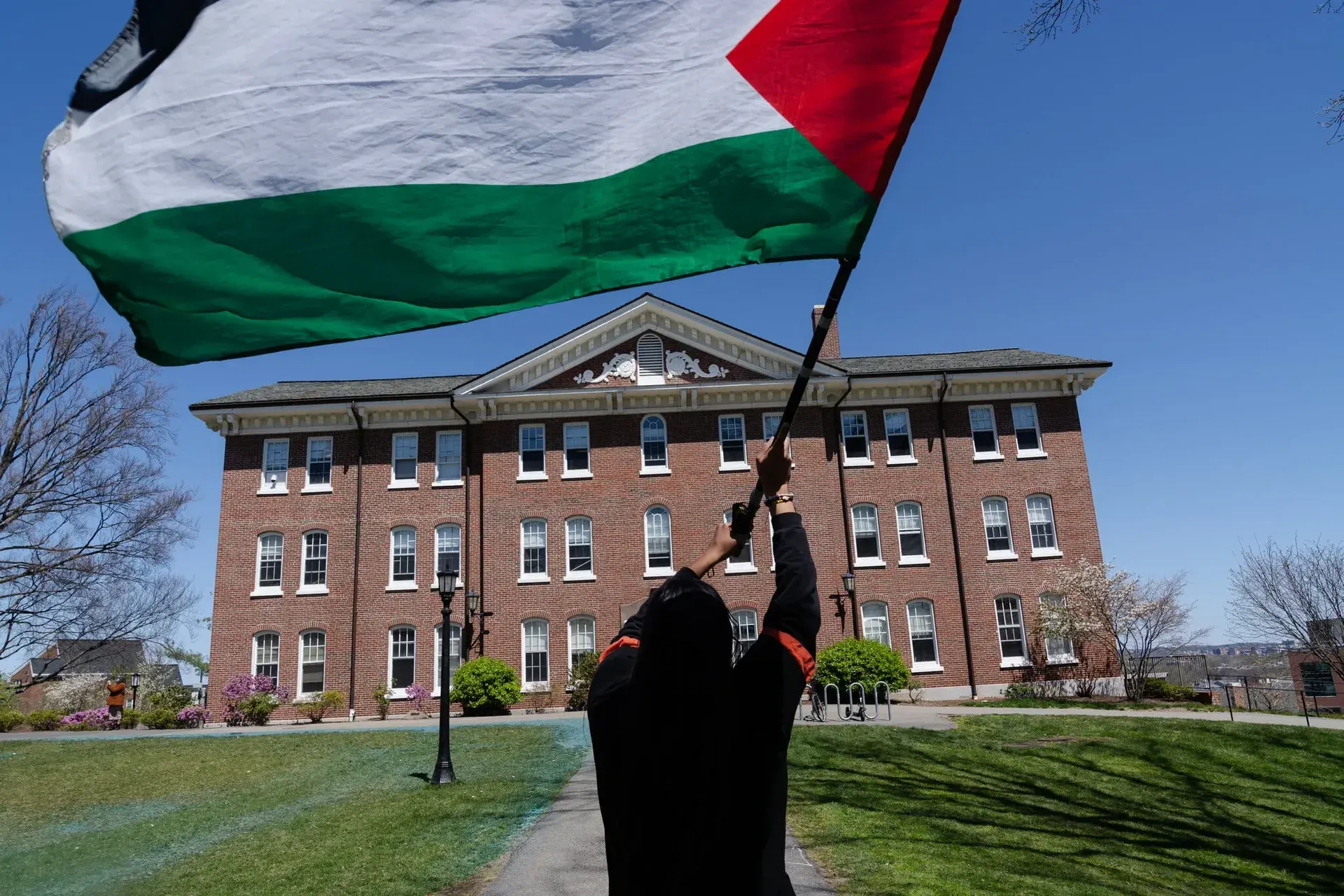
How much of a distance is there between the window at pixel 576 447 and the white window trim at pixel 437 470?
3.73m

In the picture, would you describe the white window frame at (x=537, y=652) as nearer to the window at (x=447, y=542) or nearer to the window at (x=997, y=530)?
the window at (x=447, y=542)

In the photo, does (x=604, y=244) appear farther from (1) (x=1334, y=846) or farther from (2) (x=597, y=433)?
(2) (x=597, y=433)

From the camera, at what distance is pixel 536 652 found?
29766 mm

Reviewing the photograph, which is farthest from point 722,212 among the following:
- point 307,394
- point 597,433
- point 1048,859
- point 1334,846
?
point 307,394

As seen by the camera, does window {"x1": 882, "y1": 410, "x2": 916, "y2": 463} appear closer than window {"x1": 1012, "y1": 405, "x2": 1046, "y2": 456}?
Yes

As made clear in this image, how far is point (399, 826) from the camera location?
433 inches

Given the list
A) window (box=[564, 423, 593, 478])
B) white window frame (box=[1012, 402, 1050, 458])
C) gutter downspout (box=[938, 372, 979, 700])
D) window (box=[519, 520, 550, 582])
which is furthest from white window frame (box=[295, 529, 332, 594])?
white window frame (box=[1012, 402, 1050, 458])

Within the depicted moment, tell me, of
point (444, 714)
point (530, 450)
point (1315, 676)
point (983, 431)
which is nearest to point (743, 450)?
point (530, 450)

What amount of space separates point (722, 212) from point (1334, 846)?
11.6 m

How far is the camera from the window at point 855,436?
104 ft

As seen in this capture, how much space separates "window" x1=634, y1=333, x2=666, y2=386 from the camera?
102ft

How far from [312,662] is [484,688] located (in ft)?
22.0

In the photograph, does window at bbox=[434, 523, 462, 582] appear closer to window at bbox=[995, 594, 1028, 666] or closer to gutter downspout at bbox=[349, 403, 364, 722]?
gutter downspout at bbox=[349, 403, 364, 722]

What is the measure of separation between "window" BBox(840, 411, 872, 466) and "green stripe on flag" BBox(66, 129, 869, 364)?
2875 centimetres
